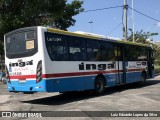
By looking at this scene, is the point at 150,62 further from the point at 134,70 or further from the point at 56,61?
the point at 56,61

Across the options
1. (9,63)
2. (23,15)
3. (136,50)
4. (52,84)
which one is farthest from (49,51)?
(23,15)

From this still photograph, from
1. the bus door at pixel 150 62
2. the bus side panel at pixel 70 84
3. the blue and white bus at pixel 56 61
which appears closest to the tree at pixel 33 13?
the bus door at pixel 150 62

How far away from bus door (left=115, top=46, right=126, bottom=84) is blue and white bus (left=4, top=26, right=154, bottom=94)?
644mm

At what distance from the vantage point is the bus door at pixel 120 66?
18.5 metres

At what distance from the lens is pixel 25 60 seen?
1365 cm

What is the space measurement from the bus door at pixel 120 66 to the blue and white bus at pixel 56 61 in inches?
25.3

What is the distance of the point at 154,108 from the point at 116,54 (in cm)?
726

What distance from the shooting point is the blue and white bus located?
13.1m

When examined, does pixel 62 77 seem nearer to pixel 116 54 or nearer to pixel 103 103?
pixel 103 103

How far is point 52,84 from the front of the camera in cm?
1317

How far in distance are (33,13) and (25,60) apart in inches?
501

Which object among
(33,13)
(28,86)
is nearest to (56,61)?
(28,86)

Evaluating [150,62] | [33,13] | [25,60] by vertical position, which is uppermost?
[33,13]

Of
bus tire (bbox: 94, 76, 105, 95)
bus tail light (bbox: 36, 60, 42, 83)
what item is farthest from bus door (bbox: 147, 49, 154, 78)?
bus tail light (bbox: 36, 60, 42, 83)
